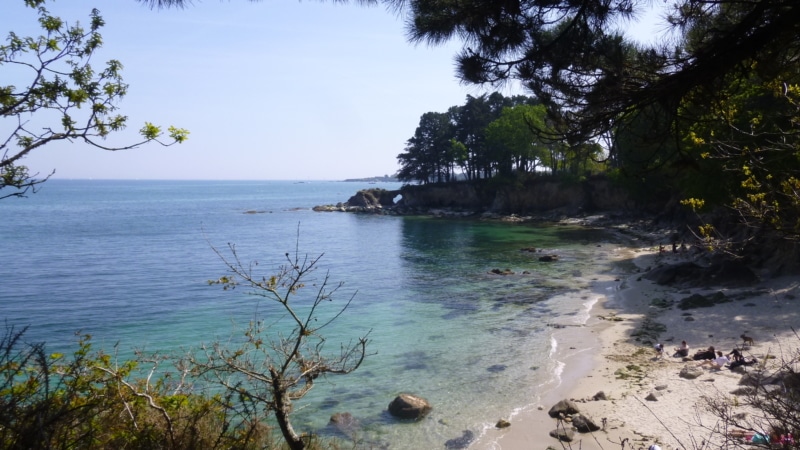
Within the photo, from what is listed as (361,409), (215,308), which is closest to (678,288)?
(361,409)

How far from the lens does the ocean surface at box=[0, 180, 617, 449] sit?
14.4 meters

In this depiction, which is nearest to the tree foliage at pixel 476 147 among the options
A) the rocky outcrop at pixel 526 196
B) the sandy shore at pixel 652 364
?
the rocky outcrop at pixel 526 196

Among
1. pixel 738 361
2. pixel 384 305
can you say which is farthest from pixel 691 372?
pixel 384 305

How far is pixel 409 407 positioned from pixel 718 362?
27.0 ft

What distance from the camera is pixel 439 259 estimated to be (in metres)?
39.9

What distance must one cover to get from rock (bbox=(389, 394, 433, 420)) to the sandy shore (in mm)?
1778

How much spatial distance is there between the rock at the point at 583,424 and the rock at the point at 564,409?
1.49 ft

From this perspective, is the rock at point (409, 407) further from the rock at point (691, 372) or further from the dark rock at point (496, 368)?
the rock at point (691, 372)

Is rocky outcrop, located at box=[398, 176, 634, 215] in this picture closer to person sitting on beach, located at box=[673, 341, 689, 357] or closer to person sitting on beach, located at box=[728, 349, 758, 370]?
person sitting on beach, located at box=[673, 341, 689, 357]

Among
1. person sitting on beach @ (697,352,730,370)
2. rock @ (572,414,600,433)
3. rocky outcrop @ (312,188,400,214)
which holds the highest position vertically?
rocky outcrop @ (312,188,400,214)

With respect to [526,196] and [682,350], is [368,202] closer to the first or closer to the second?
[526,196]

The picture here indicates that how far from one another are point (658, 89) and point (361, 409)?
34.6 ft

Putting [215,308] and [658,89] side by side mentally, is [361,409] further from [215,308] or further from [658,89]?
[215,308]

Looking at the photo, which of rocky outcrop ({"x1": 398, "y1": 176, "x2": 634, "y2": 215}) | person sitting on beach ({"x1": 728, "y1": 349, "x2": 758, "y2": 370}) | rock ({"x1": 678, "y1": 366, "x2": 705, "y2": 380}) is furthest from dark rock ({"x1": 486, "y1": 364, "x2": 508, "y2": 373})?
rocky outcrop ({"x1": 398, "y1": 176, "x2": 634, "y2": 215})
